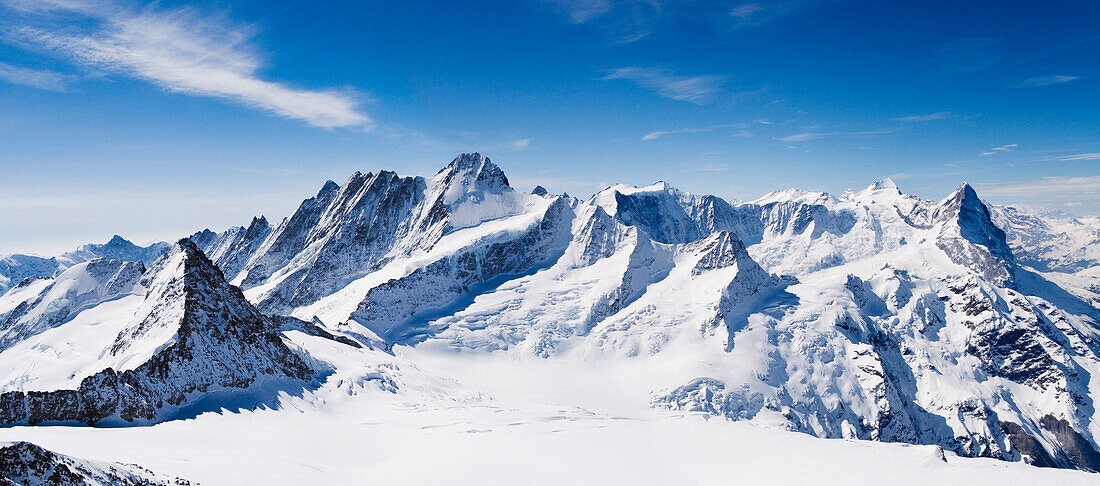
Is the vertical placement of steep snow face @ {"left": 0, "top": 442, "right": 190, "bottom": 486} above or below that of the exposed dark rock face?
below

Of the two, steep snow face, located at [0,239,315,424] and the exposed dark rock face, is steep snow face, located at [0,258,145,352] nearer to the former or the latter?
the exposed dark rock face

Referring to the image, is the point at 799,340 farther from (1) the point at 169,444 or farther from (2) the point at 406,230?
(1) the point at 169,444

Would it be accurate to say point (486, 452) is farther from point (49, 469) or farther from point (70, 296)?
point (70, 296)

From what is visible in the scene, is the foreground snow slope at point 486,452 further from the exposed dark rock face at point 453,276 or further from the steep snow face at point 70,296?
the steep snow face at point 70,296

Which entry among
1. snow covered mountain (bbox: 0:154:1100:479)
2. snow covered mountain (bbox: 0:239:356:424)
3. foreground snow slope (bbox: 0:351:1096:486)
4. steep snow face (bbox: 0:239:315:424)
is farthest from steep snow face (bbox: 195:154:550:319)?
foreground snow slope (bbox: 0:351:1096:486)

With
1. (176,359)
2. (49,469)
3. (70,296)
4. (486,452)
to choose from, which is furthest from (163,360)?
(70,296)

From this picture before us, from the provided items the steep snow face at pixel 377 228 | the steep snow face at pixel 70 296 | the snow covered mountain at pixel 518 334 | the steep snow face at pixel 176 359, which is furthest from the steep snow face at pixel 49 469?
the steep snow face at pixel 377 228
